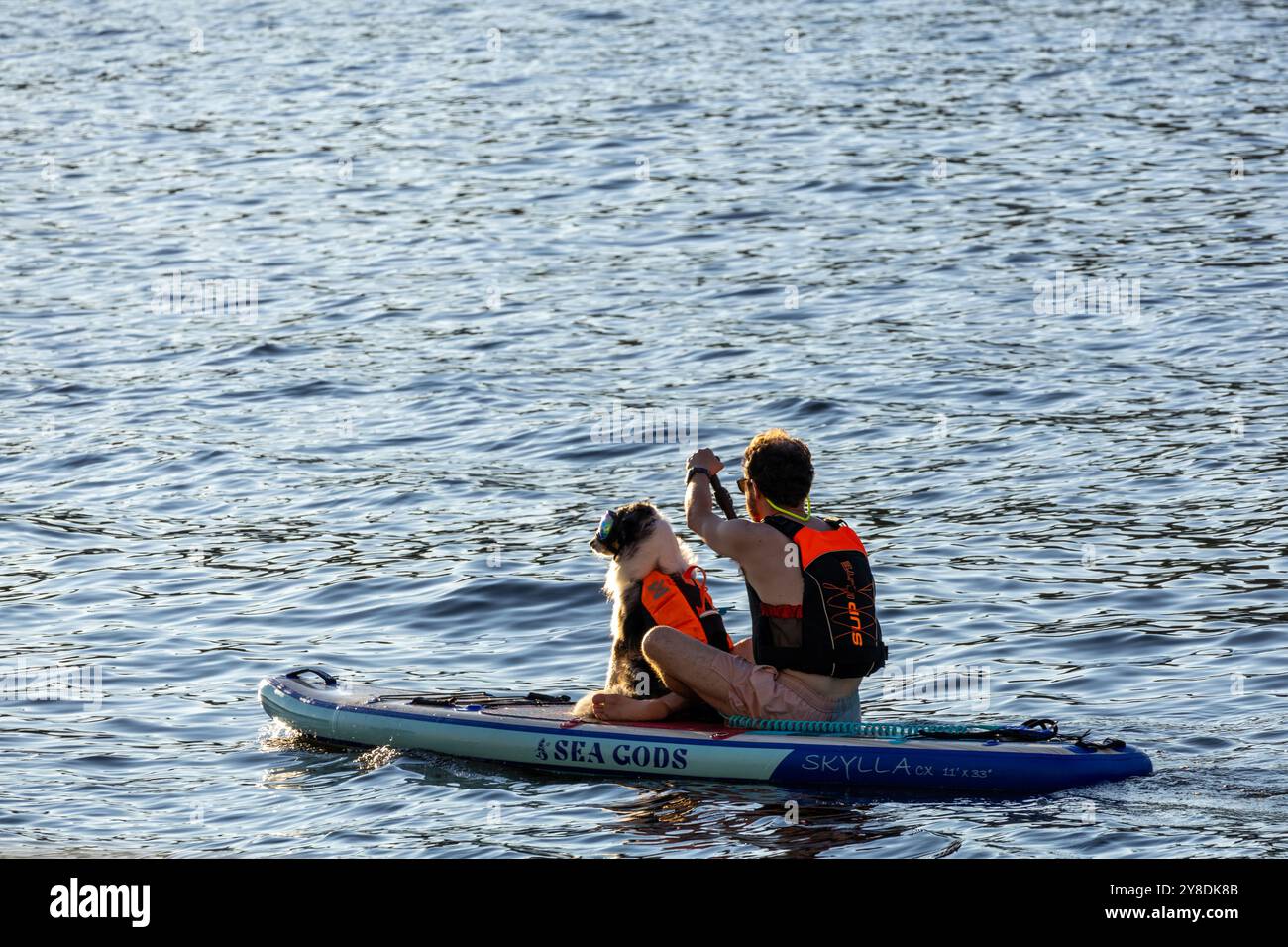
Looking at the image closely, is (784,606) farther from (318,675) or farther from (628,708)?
(318,675)

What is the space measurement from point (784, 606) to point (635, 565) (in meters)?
0.77

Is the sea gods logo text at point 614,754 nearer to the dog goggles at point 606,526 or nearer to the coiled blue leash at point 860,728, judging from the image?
the coiled blue leash at point 860,728

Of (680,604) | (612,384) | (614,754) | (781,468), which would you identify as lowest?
(614,754)

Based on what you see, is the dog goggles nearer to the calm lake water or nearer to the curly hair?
the curly hair

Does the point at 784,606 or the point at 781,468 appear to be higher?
the point at 781,468

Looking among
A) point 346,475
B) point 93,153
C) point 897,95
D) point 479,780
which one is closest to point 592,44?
point 897,95

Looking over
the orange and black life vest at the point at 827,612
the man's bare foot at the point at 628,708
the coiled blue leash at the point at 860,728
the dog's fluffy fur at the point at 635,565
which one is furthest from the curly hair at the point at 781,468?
the man's bare foot at the point at 628,708

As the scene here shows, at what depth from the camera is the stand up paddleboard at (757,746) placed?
331 inches

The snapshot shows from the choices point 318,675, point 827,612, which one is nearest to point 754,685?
point 827,612

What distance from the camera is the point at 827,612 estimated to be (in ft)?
28.0

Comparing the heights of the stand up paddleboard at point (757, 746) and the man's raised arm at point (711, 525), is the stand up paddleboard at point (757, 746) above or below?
below

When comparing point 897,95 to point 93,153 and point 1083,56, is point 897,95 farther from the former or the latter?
point 93,153
